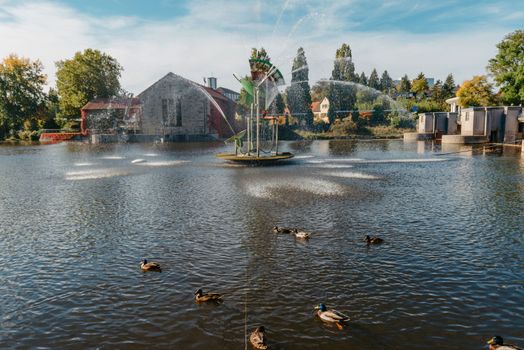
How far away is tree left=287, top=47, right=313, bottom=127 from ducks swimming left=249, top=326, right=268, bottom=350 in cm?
11962

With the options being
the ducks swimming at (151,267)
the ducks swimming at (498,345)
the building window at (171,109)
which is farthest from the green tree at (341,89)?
the ducks swimming at (498,345)

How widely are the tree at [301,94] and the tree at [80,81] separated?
6305 cm

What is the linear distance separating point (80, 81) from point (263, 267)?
415 ft

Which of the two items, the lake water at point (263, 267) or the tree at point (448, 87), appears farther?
Result: the tree at point (448, 87)

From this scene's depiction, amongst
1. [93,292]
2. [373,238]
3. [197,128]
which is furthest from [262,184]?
[197,128]

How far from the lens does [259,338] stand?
32.4ft

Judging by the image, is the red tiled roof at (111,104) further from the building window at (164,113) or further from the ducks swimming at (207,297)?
the ducks swimming at (207,297)

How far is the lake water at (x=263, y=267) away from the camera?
35.2 ft

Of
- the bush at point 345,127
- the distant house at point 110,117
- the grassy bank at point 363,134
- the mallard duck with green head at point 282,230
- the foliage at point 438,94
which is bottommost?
the mallard duck with green head at point 282,230

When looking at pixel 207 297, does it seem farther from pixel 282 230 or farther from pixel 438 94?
pixel 438 94

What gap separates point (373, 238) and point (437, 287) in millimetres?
4448

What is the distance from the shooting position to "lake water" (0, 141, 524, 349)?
10719mm

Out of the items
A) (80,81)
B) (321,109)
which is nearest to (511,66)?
(321,109)

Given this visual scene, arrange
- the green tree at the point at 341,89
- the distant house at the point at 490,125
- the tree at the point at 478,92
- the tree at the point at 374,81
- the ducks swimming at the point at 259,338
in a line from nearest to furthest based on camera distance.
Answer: the ducks swimming at the point at 259,338 → the distant house at the point at 490,125 → the tree at the point at 478,92 → the green tree at the point at 341,89 → the tree at the point at 374,81
